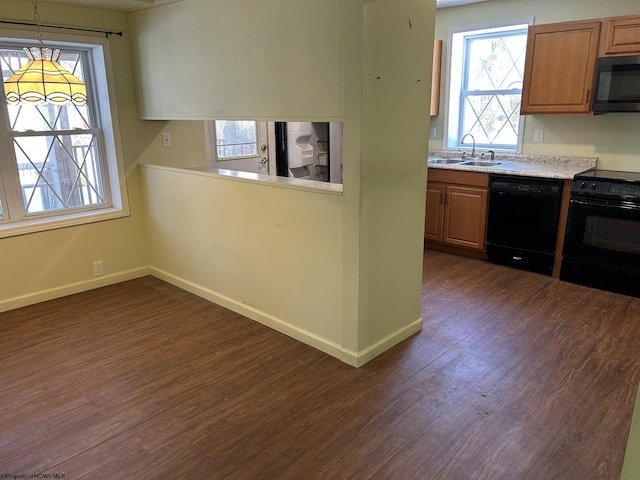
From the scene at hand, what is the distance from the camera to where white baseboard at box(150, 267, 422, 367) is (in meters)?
2.75

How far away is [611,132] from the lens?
415cm

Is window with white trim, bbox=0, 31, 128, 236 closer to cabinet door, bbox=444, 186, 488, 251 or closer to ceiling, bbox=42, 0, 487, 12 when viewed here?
ceiling, bbox=42, 0, 487, 12

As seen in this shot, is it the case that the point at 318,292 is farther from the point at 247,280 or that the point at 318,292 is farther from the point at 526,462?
the point at 526,462

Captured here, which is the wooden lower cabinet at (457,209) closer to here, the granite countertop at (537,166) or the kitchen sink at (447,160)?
the granite countertop at (537,166)

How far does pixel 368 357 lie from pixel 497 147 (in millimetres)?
3268

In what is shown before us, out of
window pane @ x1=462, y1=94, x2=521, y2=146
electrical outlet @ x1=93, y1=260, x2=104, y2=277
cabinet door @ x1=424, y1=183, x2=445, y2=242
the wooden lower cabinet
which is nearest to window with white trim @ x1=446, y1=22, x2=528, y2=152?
window pane @ x1=462, y1=94, x2=521, y2=146

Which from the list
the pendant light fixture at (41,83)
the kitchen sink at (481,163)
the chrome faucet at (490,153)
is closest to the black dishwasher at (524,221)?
the kitchen sink at (481,163)

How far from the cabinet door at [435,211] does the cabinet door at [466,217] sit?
0.19ft

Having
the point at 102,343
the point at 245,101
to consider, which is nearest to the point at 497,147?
the point at 245,101

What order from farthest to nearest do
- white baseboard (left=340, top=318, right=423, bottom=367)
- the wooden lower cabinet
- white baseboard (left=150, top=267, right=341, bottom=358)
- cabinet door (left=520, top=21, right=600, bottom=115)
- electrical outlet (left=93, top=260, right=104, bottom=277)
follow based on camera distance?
the wooden lower cabinet, electrical outlet (left=93, top=260, right=104, bottom=277), cabinet door (left=520, top=21, right=600, bottom=115), white baseboard (left=150, top=267, right=341, bottom=358), white baseboard (left=340, top=318, right=423, bottom=367)

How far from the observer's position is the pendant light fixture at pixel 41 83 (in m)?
2.27

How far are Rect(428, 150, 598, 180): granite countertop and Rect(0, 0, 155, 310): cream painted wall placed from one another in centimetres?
287

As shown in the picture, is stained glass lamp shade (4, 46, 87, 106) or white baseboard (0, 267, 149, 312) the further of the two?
white baseboard (0, 267, 149, 312)

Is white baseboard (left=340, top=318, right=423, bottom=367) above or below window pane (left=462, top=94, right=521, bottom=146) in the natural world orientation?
below
